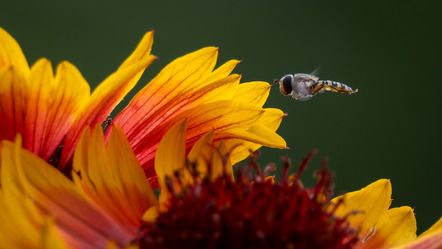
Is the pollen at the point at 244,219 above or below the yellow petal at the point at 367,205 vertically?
above

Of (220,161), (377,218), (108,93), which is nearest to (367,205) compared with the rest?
(377,218)

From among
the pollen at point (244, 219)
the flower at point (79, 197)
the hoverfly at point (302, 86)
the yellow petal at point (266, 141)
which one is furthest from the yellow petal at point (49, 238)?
the hoverfly at point (302, 86)

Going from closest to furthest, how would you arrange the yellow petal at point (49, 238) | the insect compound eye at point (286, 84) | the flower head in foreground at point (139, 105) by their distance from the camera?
the yellow petal at point (49, 238), the flower head in foreground at point (139, 105), the insect compound eye at point (286, 84)

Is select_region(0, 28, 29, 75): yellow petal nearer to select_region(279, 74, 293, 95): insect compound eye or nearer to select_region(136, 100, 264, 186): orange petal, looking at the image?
select_region(136, 100, 264, 186): orange petal

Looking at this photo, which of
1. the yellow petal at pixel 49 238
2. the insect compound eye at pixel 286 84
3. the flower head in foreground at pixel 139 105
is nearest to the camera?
the yellow petal at pixel 49 238

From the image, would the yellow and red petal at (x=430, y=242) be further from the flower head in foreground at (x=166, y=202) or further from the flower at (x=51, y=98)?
the flower at (x=51, y=98)

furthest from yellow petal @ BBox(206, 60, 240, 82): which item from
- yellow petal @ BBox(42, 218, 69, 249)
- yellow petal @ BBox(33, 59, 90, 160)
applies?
yellow petal @ BBox(42, 218, 69, 249)
